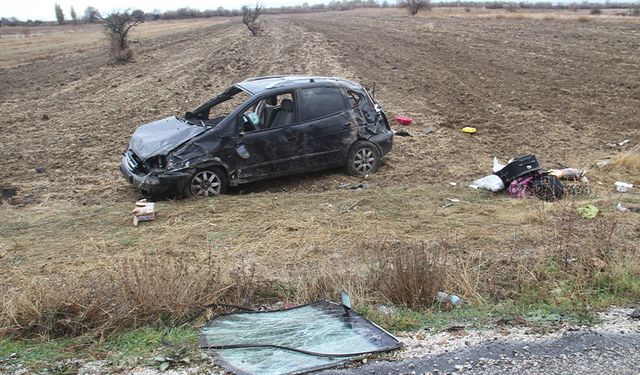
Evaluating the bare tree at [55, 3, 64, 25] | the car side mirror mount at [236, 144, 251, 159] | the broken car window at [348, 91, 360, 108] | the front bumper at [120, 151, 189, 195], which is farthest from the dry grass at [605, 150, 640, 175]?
the bare tree at [55, 3, 64, 25]

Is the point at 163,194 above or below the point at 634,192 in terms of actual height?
above

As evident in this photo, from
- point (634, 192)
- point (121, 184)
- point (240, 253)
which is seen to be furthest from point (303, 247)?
point (634, 192)

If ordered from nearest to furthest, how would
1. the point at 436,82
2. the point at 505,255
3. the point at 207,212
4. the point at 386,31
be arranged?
the point at 505,255 → the point at 207,212 → the point at 436,82 → the point at 386,31

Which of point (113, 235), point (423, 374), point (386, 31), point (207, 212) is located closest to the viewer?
point (423, 374)

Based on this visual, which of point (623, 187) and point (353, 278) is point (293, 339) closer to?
point (353, 278)

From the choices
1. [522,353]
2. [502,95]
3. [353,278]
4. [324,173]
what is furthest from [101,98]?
[522,353]

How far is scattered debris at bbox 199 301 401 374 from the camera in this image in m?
3.92

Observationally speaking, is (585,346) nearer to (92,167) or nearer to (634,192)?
(634,192)

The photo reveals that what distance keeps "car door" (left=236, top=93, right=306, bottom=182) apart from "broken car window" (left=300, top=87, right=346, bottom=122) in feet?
0.60

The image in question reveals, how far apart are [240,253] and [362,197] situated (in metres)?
2.69

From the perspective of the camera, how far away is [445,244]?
648 centimetres

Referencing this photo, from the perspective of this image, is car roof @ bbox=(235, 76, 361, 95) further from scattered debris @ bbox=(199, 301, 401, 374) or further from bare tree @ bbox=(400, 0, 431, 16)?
bare tree @ bbox=(400, 0, 431, 16)

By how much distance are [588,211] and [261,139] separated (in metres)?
4.73

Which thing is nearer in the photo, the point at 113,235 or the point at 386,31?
the point at 113,235
